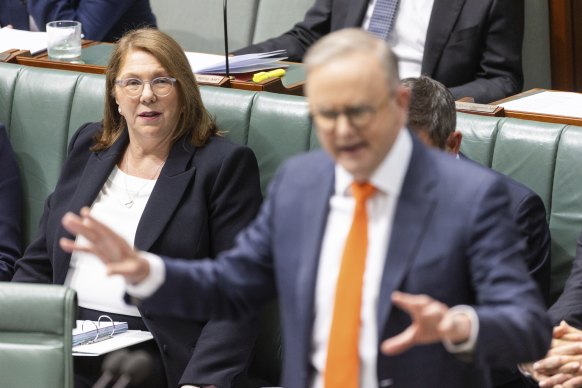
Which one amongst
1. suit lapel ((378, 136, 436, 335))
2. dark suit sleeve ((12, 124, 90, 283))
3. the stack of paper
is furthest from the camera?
dark suit sleeve ((12, 124, 90, 283))

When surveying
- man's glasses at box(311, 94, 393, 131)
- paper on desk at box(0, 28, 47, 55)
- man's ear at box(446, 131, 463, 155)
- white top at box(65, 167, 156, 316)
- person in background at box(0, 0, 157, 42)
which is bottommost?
white top at box(65, 167, 156, 316)

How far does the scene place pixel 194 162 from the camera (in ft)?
8.66

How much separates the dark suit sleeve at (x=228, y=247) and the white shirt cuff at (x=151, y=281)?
888 mm

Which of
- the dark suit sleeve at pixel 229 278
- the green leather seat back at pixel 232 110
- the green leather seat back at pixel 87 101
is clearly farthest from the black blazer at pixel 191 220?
the dark suit sleeve at pixel 229 278

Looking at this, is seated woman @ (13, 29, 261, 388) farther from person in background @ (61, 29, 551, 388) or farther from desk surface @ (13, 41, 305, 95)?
person in background @ (61, 29, 551, 388)

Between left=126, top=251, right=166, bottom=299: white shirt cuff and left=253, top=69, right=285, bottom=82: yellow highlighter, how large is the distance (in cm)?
144

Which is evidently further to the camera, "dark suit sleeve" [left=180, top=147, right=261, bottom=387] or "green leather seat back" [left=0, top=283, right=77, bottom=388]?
"dark suit sleeve" [left=180, top=147, right=261, bottom=387]

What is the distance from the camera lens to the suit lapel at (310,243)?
4.93 feet

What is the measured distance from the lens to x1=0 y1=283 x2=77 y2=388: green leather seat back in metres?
1.92

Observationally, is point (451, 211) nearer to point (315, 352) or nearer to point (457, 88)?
point (315, 352)

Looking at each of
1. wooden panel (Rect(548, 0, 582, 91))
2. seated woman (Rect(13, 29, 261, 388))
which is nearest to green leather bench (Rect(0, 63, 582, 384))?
seated woman (Rect(13, 29, 261, 388))

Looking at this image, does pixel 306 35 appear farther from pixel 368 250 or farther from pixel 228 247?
pixel 368 250

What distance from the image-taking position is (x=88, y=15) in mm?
Result: 3967

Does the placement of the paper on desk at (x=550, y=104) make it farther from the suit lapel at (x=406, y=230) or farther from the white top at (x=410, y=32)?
the suit lapel at (x=406, y=230)
